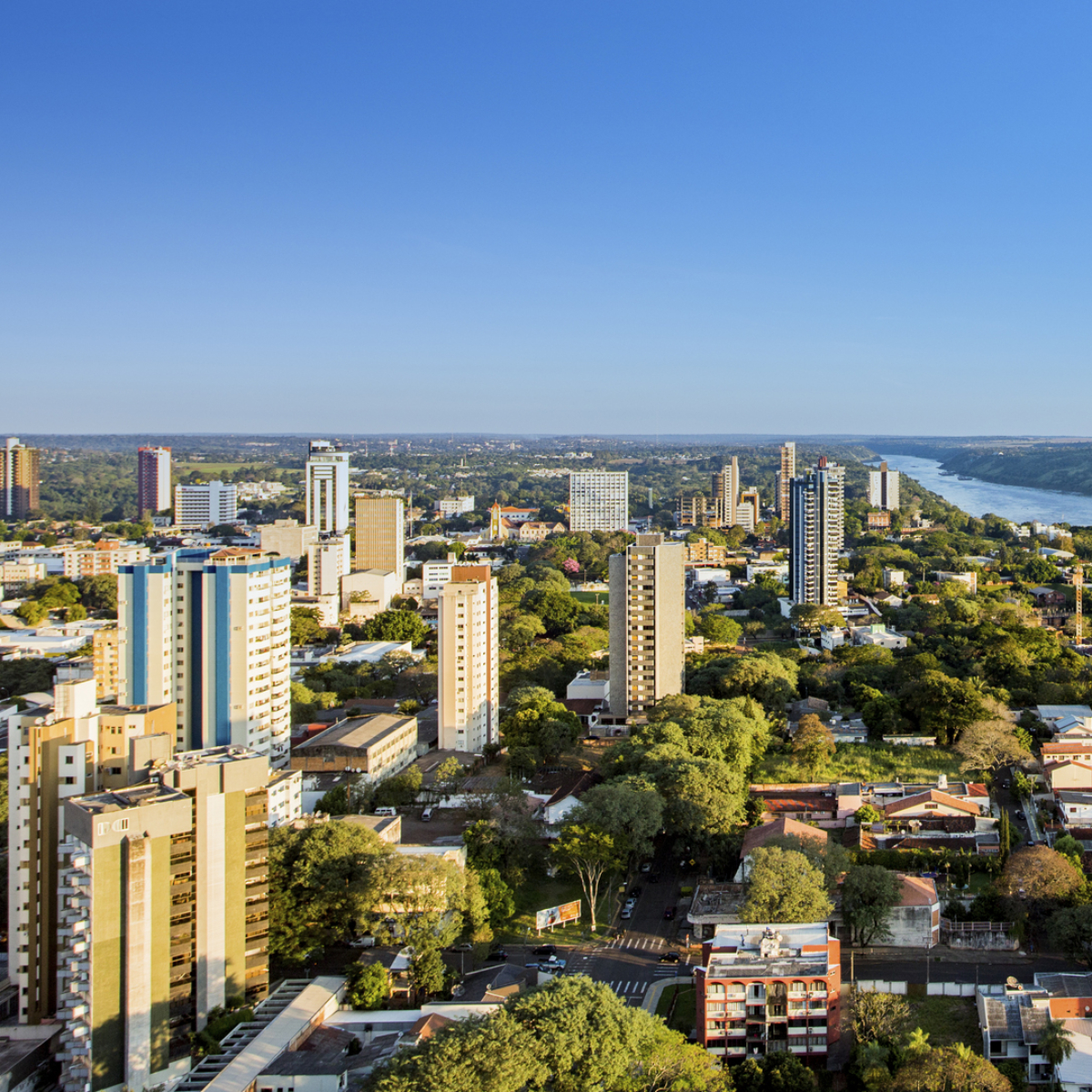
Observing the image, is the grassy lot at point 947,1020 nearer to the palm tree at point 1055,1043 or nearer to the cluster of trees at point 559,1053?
the palm tree at point 1055,1043

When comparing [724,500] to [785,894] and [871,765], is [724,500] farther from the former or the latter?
[785,894]

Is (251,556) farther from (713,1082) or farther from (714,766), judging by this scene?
(713,1082)

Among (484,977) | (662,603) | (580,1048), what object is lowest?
(484,977)

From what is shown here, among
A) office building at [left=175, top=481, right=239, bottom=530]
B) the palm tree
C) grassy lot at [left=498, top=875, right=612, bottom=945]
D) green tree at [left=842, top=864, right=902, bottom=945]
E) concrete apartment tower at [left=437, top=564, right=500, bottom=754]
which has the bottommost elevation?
grassy lot at [left=498, top=875, right=612, bottom=945]

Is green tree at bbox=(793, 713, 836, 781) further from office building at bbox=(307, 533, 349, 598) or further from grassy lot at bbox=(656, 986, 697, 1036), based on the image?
office building at bbox=(307, 533, 349, 598)

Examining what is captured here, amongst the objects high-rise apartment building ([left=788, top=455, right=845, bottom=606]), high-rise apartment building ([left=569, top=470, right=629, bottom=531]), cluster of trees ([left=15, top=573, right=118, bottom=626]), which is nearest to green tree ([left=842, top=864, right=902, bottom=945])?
high-rise apartment building ([left=788, top=455, right=845, bottom=606])

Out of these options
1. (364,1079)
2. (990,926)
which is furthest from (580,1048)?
(990,926)

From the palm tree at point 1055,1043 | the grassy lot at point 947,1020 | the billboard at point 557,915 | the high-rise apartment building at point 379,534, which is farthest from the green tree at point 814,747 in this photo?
the high-rise apartment building at point 379,534
